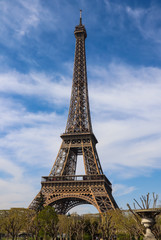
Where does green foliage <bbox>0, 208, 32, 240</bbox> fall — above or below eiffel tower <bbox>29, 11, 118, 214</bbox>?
below

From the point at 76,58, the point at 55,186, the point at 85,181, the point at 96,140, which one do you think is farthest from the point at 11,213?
the point at 76,58

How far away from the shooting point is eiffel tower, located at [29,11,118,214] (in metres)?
49.6

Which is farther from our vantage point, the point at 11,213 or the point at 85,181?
the point at 85,181

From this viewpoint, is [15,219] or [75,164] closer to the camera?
[15,219]

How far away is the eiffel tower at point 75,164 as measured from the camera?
4956 centimetres

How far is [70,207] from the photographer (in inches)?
2330

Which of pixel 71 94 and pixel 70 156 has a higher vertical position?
pixel 71 94

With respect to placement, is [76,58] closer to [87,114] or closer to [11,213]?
[87,114]

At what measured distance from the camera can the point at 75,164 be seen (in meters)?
64.8

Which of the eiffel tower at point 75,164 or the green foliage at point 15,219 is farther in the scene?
the eiffel tower at point 75,164

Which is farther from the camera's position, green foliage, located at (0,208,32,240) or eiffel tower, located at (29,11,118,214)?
eiffel tower, located at (29,11,118,214)

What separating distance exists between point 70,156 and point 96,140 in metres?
8.51

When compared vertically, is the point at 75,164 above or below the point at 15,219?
above

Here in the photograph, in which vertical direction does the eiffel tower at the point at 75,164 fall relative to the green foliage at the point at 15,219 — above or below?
above
